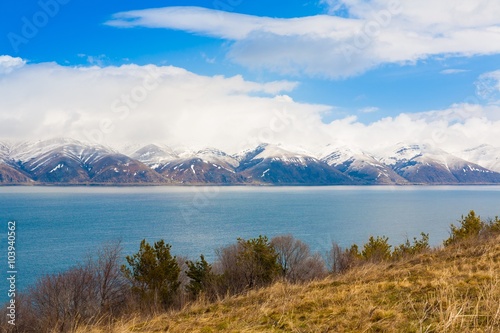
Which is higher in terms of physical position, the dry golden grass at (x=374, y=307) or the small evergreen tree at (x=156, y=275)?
the dry golden grass at (x=374, y=307)

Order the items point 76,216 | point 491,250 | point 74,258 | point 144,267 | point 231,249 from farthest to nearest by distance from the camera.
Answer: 1. point 76,216
2. point 74,258
3. point 231,249
4. point 144,267
5. point 491,250

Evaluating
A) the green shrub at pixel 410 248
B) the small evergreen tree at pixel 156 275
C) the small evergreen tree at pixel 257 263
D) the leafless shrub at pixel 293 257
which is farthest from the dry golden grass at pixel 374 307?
the leafless shrub at pixel 293 257

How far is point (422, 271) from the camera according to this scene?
11.0m

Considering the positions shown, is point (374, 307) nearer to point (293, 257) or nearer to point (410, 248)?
point (410, 248)

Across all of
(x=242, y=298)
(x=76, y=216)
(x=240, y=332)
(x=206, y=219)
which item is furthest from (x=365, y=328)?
(x=76, y=216)

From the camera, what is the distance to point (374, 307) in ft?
23.6

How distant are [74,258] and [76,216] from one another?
2577 inches

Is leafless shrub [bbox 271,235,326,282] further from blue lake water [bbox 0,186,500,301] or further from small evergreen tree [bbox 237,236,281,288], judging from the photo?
blue lake water [bbox 0,186,500,301]

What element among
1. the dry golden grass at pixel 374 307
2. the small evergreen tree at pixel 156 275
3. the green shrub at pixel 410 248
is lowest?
the small evergreen tree at pixel 156 275

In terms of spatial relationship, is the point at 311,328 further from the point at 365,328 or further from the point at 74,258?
the point at 74,258

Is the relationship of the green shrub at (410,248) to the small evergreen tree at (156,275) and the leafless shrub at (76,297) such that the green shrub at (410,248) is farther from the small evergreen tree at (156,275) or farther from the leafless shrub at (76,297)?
the leafless shrub at (76,297)

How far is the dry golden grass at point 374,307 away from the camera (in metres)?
6.01

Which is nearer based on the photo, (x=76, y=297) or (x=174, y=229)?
(x=76, y=297)

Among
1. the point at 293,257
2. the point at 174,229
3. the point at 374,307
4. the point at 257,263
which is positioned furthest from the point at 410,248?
the point at 174,229
